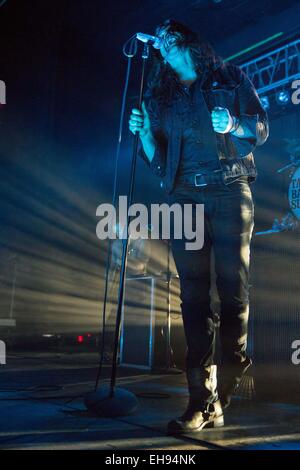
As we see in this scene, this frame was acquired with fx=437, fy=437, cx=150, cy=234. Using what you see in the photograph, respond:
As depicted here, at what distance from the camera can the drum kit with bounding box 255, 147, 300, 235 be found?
2.65 m

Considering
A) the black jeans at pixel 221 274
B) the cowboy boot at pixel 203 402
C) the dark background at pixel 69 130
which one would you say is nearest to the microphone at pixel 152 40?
the black jeans at pixel 221 274

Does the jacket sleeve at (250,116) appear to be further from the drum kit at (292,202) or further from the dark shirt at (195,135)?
the drum kit at (292,202)

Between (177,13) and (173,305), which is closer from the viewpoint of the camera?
(173,305)

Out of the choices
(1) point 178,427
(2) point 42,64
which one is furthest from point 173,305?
(2) point 42,64

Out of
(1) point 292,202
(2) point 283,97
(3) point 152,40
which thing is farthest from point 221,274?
(2) point 283,97

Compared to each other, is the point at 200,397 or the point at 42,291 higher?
the point at 42,291

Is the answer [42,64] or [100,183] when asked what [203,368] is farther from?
[100,183]

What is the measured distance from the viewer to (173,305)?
15.6ft

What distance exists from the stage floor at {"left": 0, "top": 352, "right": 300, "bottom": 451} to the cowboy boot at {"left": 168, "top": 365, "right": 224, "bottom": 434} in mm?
43

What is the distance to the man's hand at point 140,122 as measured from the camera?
1.75 m

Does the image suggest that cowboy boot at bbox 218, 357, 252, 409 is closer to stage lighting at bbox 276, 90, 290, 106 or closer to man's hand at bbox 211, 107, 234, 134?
man's hand at bbox 211, 107, 234, 134

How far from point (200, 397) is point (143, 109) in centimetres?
114

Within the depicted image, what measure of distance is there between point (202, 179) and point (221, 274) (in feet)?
1.21
